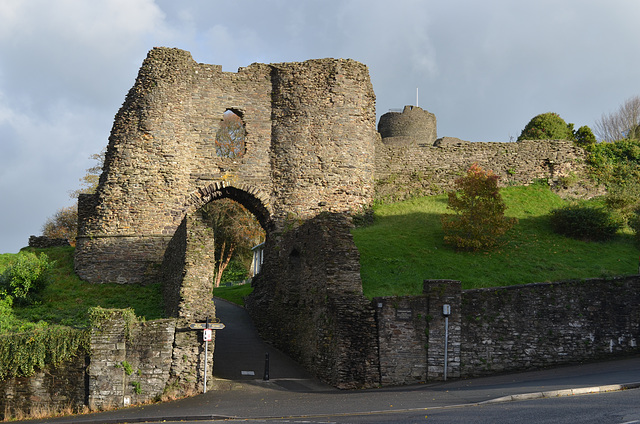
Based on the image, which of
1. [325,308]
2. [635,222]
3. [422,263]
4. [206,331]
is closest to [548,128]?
[635,222]

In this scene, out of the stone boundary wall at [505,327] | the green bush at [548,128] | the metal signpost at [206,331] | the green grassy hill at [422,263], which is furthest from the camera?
the green bush at [548,128]

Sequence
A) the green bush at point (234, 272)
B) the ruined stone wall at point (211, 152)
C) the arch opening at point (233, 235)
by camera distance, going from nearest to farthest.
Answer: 1. the ruined stone wall at point (211, 152)
2. the arch opening at point (233, 235)
3. the green bush at point (234, 272)

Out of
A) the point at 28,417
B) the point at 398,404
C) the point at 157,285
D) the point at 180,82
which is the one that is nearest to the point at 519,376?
the point at 398,404

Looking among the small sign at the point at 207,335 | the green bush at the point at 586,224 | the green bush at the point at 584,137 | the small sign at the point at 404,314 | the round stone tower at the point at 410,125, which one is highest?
the round stone tower at the point at 410,125

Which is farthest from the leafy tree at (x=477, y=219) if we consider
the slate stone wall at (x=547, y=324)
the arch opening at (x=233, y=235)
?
the arch opening at (x=233, y=235)

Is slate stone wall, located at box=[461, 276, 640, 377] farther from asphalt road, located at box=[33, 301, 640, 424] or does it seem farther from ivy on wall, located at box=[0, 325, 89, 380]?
ivy on wall, located at box=[0, 325, 89, 380]

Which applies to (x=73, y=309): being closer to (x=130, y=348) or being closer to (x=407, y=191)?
(x=130, y=348)

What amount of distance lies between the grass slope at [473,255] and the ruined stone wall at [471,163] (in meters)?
1.67

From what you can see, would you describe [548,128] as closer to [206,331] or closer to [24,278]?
[206,331]

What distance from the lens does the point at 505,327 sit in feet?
68.5

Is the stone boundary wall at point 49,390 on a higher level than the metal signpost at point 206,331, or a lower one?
lower

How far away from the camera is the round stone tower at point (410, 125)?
1976 inches

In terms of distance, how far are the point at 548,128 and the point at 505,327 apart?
84.0 ft

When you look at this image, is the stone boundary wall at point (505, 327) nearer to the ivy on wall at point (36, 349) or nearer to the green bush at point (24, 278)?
the ivy on wall at point (36, 349)
